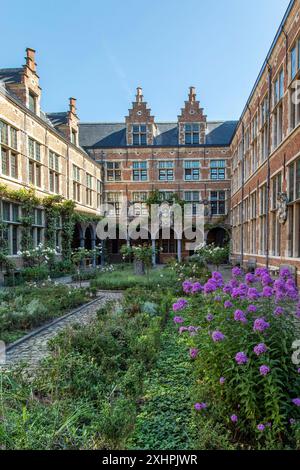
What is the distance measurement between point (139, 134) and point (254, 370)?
25.8 m

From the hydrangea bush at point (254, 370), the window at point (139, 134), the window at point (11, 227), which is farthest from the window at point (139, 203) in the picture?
the hydrangea bush at point (254, 370)

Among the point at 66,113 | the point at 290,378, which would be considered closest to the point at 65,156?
the point at 66,113

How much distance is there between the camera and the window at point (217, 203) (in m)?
26.3

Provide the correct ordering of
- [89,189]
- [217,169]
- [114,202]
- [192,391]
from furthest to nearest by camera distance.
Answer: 1. [114,202]
2. [217,169]
3. [89,189]
4. [192,391]

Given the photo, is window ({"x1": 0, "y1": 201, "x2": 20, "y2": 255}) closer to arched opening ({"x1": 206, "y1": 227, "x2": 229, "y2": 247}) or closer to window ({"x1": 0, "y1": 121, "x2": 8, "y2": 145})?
window ({"x1": 0, "y1": 121, "x2": 8, "y2": 145})

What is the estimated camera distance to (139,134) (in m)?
26.5

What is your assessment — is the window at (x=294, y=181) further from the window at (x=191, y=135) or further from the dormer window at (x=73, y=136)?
the window at (x=191, y=135)

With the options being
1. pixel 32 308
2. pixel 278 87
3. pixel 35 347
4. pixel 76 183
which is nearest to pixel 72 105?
pixel 76 183

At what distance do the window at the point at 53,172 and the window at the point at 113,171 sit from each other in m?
8.47

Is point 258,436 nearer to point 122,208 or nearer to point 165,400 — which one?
point 165,400

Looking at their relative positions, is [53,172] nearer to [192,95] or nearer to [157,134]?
[157,134]

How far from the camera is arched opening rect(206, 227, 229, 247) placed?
27.2 metres

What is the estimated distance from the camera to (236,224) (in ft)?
73.1

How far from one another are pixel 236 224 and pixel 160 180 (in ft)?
25.7
